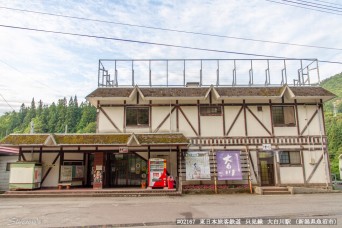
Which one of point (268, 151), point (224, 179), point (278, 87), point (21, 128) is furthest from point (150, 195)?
point (21, 128)

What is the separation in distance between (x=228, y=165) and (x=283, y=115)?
19.1 feet

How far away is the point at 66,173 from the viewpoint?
731 inches

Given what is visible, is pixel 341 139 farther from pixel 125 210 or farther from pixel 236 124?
pixel 125 210

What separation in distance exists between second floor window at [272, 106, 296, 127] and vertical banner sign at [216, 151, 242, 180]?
13.2 ft

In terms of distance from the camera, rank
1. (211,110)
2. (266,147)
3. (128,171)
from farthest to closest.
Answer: (211,110), (128,171), (266,147)

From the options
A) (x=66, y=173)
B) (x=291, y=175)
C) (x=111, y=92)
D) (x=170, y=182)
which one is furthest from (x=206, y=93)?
(x=66, y=173)

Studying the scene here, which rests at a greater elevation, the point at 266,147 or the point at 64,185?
the point at 266,147

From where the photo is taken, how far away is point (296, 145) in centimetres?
1958

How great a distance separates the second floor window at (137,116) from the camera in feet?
65.3

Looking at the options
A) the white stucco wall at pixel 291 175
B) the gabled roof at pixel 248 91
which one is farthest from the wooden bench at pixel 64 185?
the white stucco wall at pixel 291 175

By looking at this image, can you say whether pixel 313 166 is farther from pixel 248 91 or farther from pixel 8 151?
pixel 8 151

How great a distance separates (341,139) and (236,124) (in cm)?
4067

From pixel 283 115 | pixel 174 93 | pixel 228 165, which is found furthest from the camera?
pixel 283 115

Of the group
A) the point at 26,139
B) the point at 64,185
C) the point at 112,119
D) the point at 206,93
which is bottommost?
the point at 64,185
